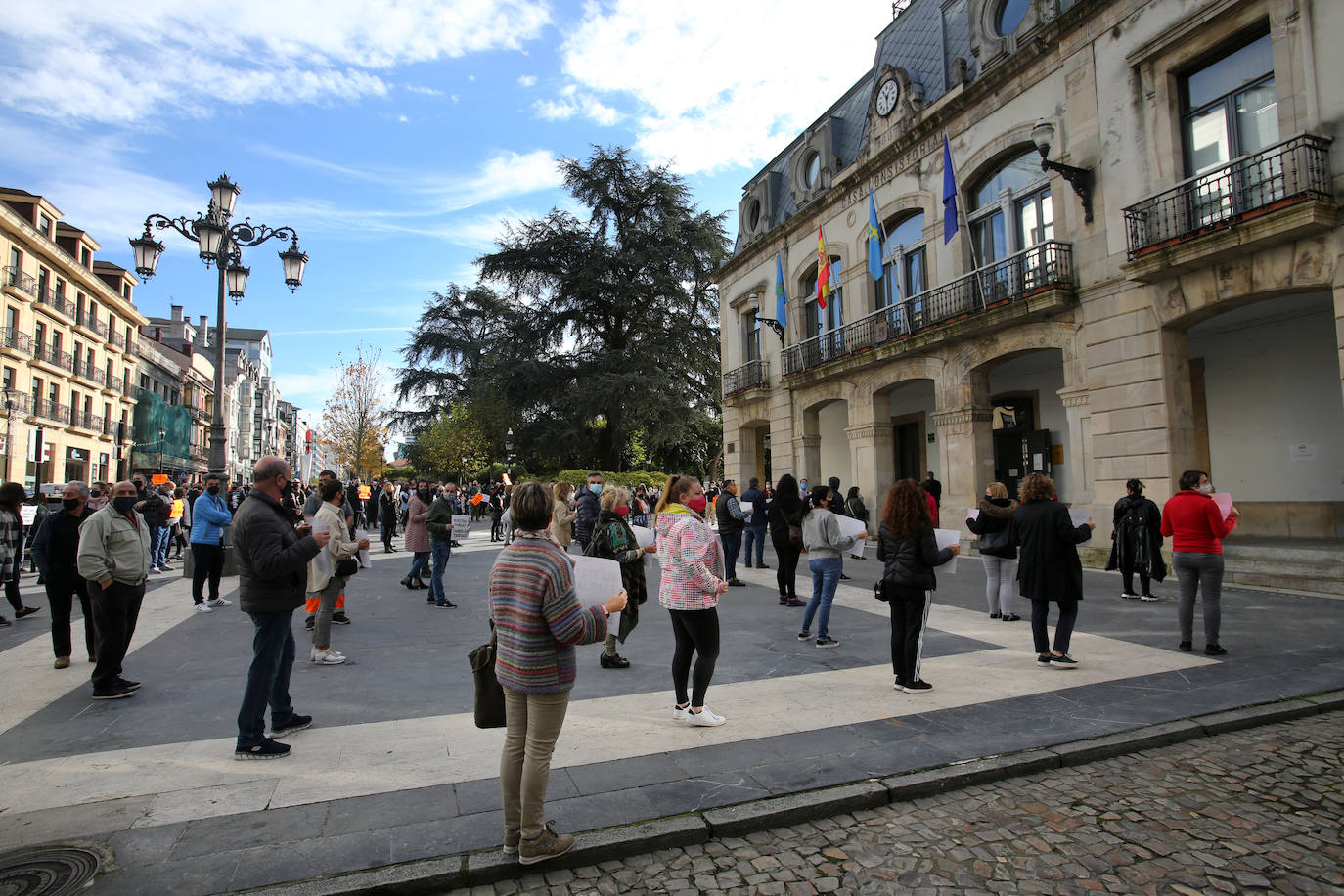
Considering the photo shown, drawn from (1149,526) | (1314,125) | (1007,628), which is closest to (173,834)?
(1007,628)

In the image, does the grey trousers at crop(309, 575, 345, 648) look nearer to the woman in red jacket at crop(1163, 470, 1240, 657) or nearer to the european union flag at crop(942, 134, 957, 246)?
the woman in red jacket at crop(1163, 470, 1240, 657)

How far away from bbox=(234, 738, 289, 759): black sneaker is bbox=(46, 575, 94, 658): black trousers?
3426mm

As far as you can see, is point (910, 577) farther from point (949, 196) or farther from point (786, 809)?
point (949, 196)

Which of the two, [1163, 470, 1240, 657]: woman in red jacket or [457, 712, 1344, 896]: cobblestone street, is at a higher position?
[1163, 470, 1240, 657]: woman in red jacket

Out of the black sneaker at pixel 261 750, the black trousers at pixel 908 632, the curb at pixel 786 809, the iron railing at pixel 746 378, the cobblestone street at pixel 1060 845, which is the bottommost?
the cobblestone street at pixel 1060 845

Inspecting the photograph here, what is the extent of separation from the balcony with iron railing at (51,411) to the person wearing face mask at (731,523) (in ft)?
122

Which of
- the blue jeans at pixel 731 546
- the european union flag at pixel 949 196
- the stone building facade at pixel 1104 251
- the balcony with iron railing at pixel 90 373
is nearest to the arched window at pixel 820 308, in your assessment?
the stone building facade at pixel 1104 251

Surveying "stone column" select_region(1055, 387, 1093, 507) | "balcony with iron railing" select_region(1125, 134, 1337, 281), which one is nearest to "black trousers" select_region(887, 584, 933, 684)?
"balcony with iron railing" select_region(1125, 134, 1337, 281)

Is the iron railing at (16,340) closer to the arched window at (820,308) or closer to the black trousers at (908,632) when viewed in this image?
the arched window at (820,308)

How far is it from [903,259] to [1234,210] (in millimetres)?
8241

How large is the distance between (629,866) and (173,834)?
215 cm

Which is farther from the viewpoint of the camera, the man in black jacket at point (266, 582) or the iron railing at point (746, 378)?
the iron railing at point (746, 378)

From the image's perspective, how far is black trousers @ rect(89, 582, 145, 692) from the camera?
5.59 meters

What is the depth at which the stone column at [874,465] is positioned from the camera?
732 inches
